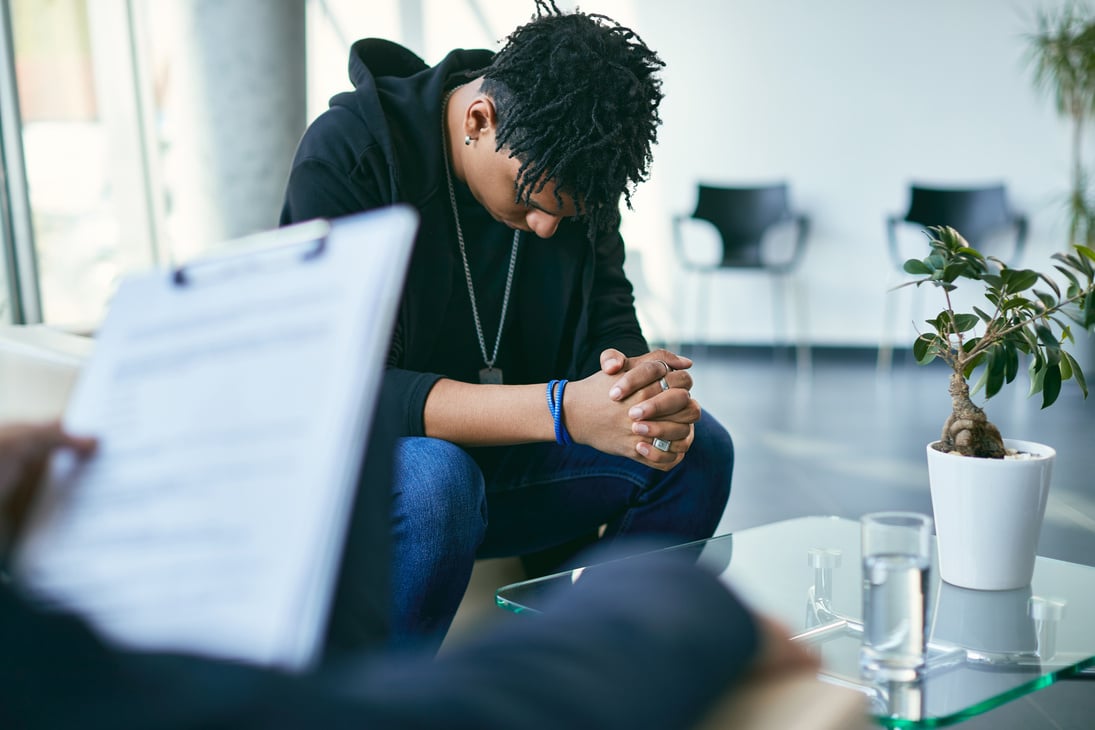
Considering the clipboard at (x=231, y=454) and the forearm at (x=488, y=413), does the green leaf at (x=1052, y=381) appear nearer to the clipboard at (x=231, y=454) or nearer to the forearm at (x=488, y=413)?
the forearm at (x=488, y=413)

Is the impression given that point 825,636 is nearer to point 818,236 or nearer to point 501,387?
point 501,387

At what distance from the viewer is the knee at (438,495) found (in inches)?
49.7

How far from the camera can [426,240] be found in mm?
1591

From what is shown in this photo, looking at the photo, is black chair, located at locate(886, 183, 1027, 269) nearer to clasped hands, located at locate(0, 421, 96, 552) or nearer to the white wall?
the white wall

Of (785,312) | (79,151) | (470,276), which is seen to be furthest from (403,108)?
(785,312)

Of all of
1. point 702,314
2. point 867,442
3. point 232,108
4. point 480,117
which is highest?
point 232,108

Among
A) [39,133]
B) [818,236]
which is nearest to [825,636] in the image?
[39,133]

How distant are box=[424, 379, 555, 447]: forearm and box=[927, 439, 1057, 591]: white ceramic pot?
509 mm

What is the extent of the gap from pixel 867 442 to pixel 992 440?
7.36 ft

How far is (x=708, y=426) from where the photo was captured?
5.32ft

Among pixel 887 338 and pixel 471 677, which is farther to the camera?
pixel 887 338

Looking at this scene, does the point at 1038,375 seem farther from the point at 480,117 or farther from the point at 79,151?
the point at 79,151

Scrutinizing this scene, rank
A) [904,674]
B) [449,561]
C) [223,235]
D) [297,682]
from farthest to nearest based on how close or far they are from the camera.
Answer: [223,235]
[449,561]
[904,674]
[297,682]

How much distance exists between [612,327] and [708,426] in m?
0.26
